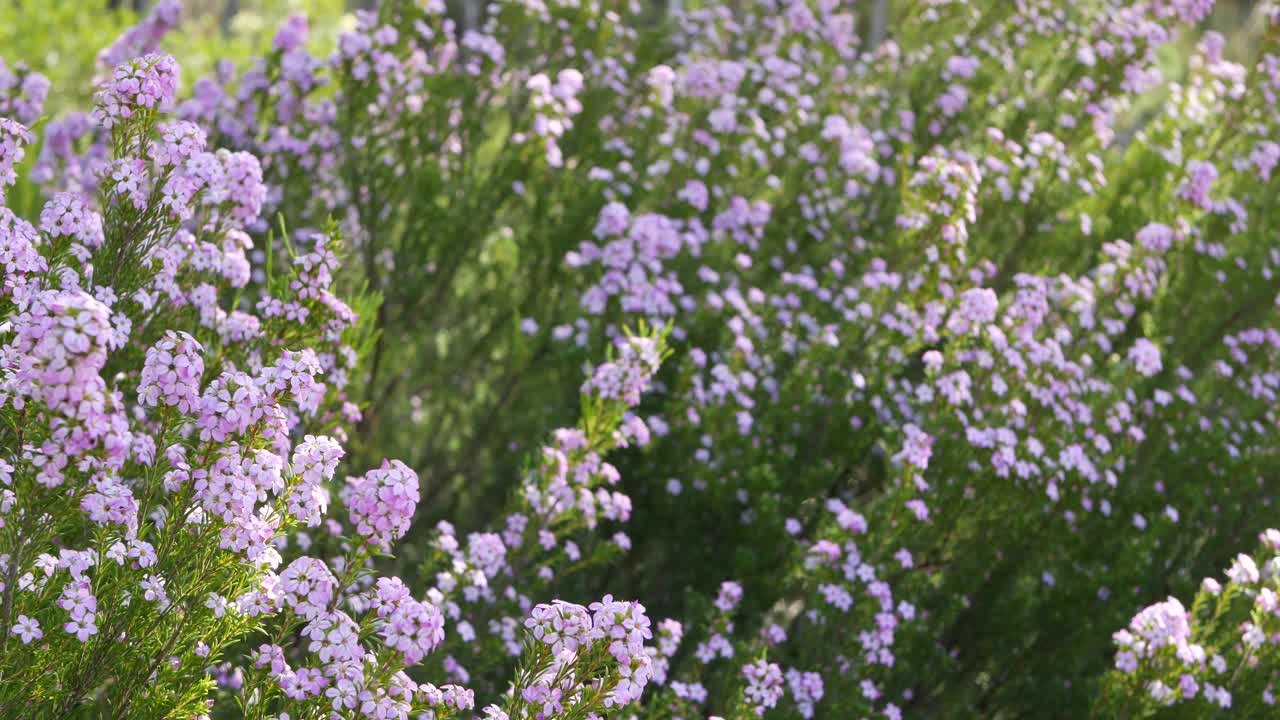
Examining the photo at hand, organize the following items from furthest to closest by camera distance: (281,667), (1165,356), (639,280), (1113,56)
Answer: (1113,56) < (1165,356) < (639,280) < (281,667)

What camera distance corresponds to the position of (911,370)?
7.18 m

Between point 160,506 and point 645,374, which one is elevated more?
point 160,506

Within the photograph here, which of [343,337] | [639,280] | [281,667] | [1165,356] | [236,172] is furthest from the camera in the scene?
[1165,356]

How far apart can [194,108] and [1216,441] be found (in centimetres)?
592

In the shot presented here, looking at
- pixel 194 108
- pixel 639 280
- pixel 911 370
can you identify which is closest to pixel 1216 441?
pixel 911 370

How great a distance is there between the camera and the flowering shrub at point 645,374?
117 inches

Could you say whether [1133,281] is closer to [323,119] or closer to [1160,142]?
[1160,142]

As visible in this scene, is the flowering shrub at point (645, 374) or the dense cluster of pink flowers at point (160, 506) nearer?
the dense cluster of pink flowers at point (160, 506)

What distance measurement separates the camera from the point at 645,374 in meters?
4.82

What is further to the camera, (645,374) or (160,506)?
(645,374)

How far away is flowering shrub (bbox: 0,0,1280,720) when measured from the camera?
9.77ft

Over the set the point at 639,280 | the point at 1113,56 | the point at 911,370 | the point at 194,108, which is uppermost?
the point at 1113,56

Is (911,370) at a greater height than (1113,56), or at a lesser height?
lesser

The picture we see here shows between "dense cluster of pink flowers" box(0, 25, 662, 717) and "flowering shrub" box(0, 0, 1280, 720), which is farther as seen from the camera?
"flowering shrub" box(0, 0, 1280, 720)
